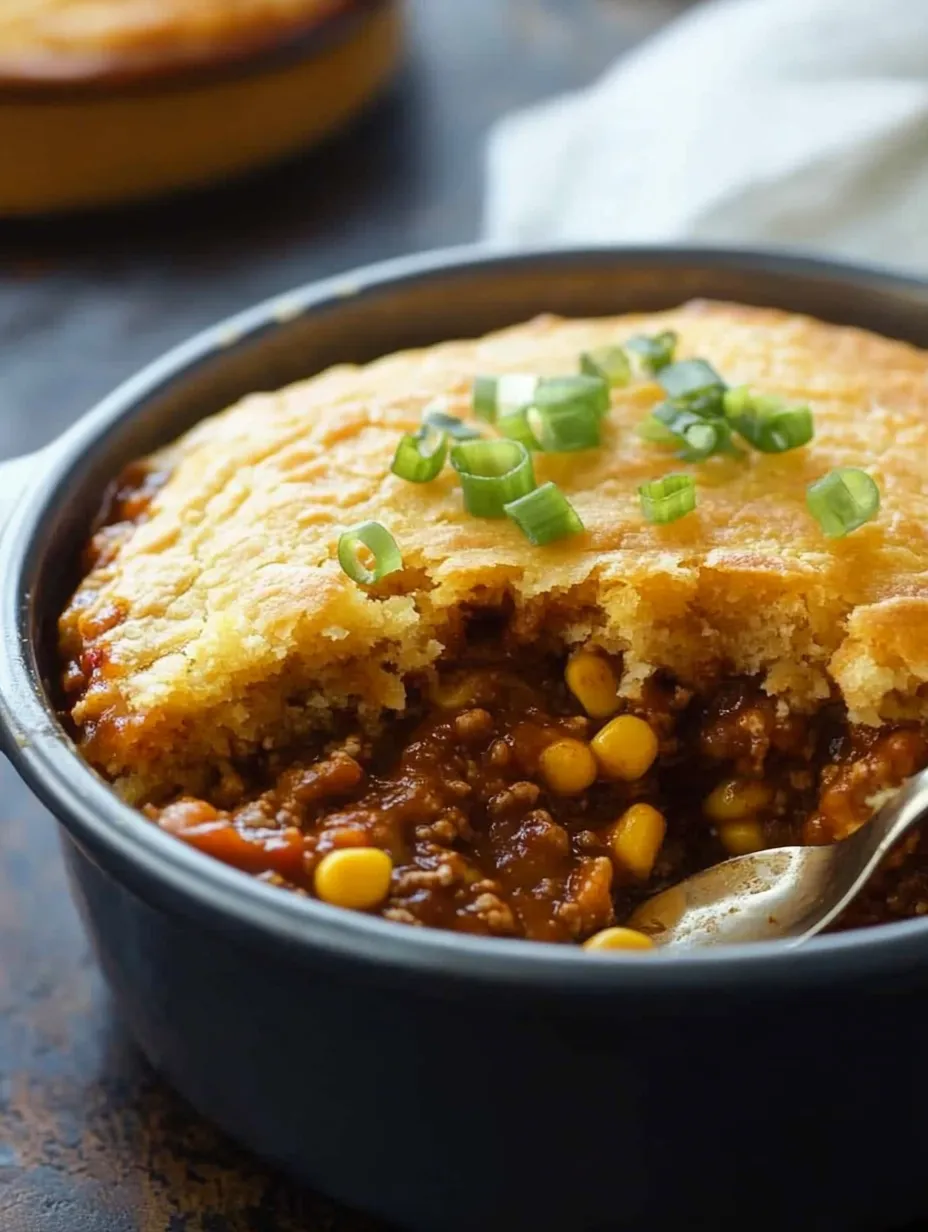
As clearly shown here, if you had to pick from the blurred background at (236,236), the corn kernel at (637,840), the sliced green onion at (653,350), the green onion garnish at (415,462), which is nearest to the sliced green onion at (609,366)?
the sliced green onion at (653,350)

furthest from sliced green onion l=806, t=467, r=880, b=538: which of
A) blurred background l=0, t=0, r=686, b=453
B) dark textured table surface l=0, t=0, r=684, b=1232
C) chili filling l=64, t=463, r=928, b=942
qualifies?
blurred background l=0, t=0, r=686, b=453

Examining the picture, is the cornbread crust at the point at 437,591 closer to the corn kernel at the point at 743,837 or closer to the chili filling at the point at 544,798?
the chili filling at the point at 544,798

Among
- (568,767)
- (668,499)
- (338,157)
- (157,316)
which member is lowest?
(157,316)

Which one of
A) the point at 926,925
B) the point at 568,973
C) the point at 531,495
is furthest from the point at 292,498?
the point at 926,925

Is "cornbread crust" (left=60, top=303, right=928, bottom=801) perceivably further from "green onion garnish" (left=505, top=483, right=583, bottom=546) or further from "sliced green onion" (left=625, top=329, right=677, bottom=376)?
"sliced green onion" (left=625, top=329, right=677, bottom=376)

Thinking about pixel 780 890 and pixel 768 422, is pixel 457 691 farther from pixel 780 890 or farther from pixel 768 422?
pixel 768 422

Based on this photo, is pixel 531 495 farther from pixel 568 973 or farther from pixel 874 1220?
pixel 874 1220

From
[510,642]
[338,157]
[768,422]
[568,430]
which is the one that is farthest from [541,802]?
[338,157]
